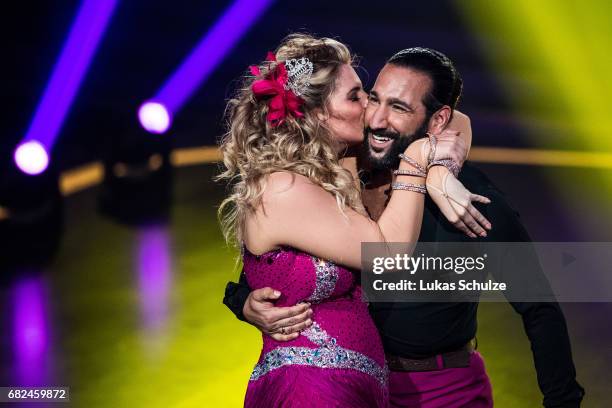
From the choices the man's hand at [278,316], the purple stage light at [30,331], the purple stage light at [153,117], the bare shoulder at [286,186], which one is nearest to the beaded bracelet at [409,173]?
the bare shoulder at [286,186]

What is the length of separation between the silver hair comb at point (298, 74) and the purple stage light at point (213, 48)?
16.3 feet

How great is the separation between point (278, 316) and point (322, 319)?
128 mm

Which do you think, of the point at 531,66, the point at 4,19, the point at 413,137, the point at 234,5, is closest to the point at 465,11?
the point at 531,66

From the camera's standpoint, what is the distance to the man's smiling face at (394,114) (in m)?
3.01

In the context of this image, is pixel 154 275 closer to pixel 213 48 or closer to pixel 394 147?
pixel 394 147

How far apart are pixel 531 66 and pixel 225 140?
19.8ft

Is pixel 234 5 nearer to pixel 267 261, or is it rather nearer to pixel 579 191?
pixel 579 191

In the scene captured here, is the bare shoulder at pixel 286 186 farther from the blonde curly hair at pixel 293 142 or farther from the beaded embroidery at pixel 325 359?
the beaded embroidery at pixel 325 359

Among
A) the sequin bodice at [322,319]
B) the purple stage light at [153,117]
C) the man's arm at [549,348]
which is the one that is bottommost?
the man's arm at [549,348]

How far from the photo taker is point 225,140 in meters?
2.95

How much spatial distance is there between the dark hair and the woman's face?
0.54 feet

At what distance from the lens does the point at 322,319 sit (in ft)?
8.98

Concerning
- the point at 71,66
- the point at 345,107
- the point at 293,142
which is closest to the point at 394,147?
the point at 345,107

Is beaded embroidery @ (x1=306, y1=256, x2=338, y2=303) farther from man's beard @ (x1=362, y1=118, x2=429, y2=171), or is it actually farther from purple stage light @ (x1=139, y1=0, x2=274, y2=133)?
purple stage light @ (x1=139, y1=0, x2=274, y2=133)
